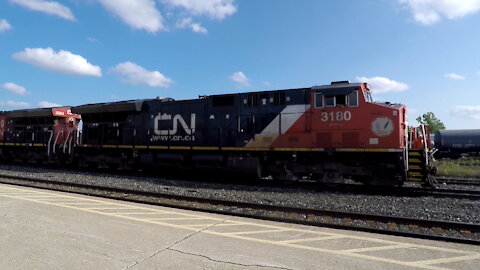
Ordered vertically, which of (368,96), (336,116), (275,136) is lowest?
(275,136)

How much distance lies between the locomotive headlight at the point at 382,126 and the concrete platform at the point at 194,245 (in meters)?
5.20

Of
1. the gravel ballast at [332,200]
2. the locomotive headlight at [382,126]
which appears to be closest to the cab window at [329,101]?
the locomotive headlight at [382,126]

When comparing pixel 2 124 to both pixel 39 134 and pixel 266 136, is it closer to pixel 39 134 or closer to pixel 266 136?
pixel 39 134

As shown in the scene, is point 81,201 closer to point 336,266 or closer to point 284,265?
point 284,265

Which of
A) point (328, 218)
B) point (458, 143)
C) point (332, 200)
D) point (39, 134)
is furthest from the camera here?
point (458, 143)

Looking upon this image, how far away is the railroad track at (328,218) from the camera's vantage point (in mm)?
5434

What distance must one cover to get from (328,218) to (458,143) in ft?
99.2

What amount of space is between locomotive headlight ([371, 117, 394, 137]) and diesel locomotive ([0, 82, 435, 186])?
28mm

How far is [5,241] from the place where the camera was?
4469mm

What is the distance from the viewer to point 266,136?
11.5 meters

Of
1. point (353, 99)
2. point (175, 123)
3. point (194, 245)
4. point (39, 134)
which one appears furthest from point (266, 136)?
point (39, 134)

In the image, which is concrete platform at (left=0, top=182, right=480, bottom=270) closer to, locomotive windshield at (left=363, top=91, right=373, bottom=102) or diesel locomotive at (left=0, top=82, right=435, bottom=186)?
diesel locomotive at (left=0, top=82, right=435, bottom=186)

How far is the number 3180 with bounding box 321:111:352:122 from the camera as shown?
33.1 feet

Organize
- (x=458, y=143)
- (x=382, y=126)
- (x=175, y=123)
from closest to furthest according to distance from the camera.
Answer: (x=382, y=126), (x=175, y=123), (x=458, y=143)
